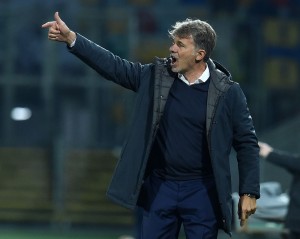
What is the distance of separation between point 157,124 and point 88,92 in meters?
13.5

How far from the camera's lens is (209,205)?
720cm

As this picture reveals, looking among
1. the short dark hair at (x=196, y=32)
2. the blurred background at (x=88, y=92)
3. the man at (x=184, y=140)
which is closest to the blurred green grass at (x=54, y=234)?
the blurred background at (x=88, y=92)

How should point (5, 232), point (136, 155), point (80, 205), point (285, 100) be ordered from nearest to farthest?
point (136, 155), point (5, 232), point (80, 205), point (285, 100)

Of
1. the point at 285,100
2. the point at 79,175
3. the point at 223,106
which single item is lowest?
the point at 223,106

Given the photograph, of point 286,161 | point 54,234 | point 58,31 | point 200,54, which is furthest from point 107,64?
point 54,234

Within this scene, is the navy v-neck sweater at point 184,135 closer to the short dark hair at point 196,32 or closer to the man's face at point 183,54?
the man's face at point 183,54

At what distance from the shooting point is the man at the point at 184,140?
7.07 meters

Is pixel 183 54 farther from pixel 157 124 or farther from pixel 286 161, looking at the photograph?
pixel 286 161

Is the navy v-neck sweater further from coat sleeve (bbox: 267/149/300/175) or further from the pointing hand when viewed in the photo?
coat sleeve (bbox: 267/149/300/175)

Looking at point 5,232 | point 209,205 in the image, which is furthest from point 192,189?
point 5,232

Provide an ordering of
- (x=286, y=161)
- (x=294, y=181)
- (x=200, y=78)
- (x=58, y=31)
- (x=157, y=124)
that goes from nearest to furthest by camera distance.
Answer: (x=58, y=31)
(x=157, y=124)
(x=200, y=78)
(x=286, y=161)
(x=294, y=181)

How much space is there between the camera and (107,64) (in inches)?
279

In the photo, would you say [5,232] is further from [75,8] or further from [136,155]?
[136,155]

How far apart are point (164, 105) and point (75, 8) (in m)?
13.5
